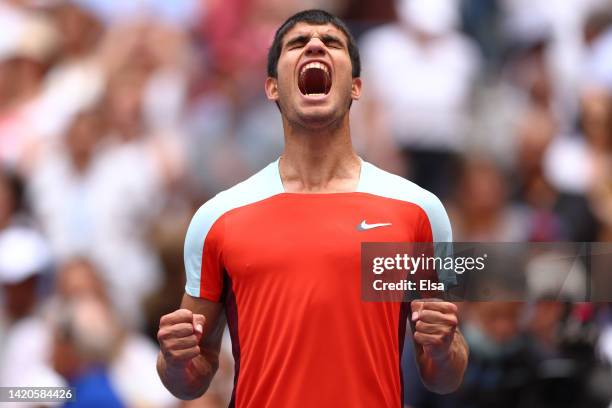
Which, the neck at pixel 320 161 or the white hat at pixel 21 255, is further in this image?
the white hat at pixel 21 255

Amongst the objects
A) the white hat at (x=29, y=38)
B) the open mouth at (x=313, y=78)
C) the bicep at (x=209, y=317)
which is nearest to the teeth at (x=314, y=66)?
the open mouth at (x=313, y=78)

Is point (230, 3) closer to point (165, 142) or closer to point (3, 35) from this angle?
point (165, 142)

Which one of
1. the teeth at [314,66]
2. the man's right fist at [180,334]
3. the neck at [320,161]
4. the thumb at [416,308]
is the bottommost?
the man's right fist at [180,334]

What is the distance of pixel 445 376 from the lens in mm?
4508

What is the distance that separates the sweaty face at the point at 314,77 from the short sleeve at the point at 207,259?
18.6 inches

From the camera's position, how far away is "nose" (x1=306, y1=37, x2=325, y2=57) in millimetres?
4707

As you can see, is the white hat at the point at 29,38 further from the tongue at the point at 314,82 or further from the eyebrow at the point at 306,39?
the tongue at the point at 314,82

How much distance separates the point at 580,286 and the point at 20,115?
5.28 metres

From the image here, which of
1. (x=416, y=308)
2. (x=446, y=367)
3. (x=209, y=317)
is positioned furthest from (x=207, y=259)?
(x=446, y=367)

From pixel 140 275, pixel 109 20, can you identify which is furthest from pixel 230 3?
pixel 140 275

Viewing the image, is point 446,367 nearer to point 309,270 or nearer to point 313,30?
point 309,270

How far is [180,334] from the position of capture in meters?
4.32

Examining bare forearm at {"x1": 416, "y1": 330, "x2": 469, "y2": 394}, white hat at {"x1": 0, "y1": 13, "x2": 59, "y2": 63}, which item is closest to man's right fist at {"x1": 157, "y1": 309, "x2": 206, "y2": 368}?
bare forearm at {"x1": 416, "y1": 330, "x2": 469, "y2": 394}

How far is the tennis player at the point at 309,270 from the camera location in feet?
14.3
